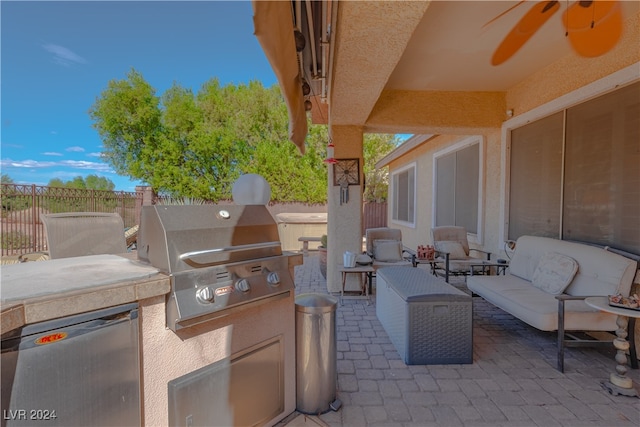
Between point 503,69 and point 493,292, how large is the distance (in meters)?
2.92

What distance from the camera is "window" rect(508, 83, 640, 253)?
Result: 9.84ft

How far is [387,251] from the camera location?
557 centimetres

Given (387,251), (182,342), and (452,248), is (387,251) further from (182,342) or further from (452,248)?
(182,342)

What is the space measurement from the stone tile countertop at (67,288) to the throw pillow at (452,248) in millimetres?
4966

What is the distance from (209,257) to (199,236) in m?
0.11

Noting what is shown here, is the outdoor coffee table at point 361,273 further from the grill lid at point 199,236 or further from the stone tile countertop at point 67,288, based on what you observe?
the stone tile countertop at point 67,288

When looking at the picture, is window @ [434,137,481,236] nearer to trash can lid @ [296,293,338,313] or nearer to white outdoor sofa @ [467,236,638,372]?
white outdoor sofa @ [467,236,638,372]

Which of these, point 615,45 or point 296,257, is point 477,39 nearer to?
point 615,45

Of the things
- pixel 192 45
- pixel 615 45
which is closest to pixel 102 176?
pixel 192 45

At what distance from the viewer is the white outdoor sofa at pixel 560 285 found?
2.78 meters

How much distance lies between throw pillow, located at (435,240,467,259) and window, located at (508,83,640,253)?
0.93 meters

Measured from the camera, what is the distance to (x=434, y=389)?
2469 millimetres

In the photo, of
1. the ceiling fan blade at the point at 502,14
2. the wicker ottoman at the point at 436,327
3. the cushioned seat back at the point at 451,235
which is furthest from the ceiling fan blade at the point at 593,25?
the cushioned seat back at the point at 451,235

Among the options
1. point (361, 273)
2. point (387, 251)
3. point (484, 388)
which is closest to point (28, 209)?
point (361, 273)
